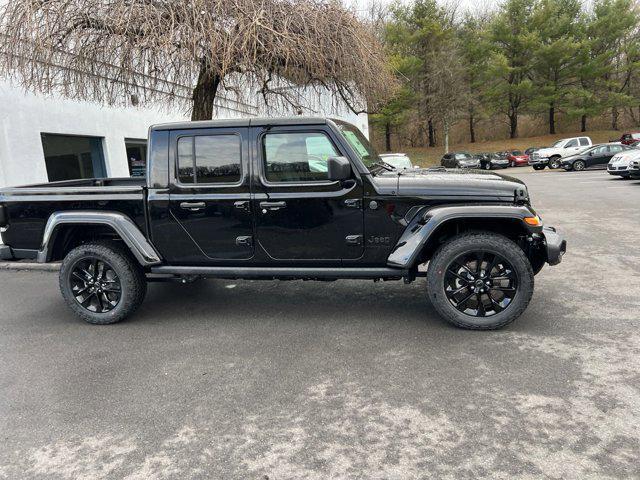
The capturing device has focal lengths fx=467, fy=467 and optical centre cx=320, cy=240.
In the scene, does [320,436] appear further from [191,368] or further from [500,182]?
[500,182]

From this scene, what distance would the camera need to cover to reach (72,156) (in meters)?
11.5

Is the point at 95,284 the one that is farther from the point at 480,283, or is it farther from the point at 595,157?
the point at 595,157

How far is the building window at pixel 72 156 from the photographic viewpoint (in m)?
10.7

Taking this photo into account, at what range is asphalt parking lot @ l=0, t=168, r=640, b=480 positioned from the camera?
99.3 inches

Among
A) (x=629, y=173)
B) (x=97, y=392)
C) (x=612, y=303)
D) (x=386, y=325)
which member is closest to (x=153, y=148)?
(x=97, y=392)

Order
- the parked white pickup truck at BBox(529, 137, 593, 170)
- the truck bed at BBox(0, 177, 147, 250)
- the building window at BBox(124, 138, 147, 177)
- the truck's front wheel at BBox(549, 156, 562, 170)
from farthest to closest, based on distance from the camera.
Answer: the parked white pickup truck at BBox(529, 137, 593, 170)
the truck's front wheel at BBox(549, 156, 562, 170)
the building window at BBox(124, 138, 147, 177)
the truck bed at BBox(0, 177, 147, 250)

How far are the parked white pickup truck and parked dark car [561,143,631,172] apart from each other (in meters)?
3.34

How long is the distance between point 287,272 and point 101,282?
1.98 m

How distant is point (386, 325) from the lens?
4434 mm

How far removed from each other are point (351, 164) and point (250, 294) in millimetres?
2276

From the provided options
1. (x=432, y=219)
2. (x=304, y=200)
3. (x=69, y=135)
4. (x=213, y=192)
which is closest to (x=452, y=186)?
(x=432, y=219)

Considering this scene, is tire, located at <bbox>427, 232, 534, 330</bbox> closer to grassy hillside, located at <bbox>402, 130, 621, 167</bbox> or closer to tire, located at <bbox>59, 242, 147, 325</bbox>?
tire, located at <bbox>59, 242, 147, 325</bbox>

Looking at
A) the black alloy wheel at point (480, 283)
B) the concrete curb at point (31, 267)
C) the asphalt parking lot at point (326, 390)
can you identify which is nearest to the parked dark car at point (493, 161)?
the asphalt parking lot at point (326, 390)

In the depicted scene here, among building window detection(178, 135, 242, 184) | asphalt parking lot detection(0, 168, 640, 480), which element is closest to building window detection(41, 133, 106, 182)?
asphalt parking lot detection(0, 168, 640, 480)
